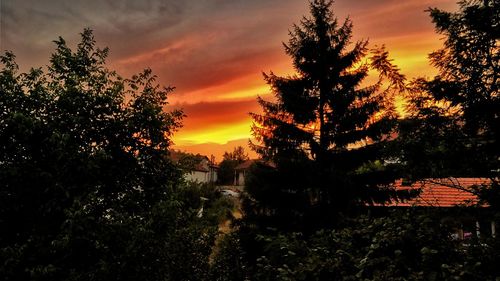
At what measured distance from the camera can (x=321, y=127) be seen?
13.3m

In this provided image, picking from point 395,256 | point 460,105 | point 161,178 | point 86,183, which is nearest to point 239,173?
point 161,178

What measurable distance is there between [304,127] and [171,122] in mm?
6151

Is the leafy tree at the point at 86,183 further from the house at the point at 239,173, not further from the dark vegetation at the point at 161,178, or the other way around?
the house at the point at 239,173

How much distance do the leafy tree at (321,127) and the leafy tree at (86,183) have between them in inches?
199

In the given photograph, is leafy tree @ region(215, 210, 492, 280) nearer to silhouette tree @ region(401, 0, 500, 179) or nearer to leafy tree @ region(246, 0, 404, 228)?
silhouette tree @ region(401, 0, 500, 179)

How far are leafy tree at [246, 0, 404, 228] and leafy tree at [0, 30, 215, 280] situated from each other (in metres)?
5.06

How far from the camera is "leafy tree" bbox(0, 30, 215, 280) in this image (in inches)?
277

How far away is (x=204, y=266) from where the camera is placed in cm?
938

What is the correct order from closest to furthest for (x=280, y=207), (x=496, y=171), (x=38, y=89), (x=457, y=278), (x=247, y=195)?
(x=457, y=278), (x=496, y=171), (x=38, y=89), (x=280, y=207), (x=247, y=195)

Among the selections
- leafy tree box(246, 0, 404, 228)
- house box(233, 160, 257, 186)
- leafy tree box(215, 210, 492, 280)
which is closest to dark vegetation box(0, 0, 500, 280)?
leafy tree box(215, 210, 492, 280)

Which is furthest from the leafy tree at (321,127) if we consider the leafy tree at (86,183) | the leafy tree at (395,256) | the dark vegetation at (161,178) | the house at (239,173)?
the house at (239,173)

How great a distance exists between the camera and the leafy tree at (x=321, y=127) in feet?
42.0

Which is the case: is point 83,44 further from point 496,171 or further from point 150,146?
point 496,171

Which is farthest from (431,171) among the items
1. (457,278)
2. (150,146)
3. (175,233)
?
(150,146)
